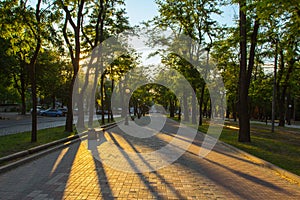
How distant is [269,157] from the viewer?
980 centimetres

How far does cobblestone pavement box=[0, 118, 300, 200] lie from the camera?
221 inches

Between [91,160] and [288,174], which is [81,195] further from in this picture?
[288,174]

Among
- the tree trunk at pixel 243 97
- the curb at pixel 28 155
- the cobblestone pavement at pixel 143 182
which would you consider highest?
the tree trunk at pixel 243 97

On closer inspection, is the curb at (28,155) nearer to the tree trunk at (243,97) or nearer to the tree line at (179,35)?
the tree line at (179,35)

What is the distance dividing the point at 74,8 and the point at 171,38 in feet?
46.0

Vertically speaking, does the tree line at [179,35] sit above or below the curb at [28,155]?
above

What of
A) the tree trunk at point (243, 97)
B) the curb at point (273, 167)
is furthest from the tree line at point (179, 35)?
the curb at point (273, 167)

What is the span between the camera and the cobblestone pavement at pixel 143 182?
18.4 ft

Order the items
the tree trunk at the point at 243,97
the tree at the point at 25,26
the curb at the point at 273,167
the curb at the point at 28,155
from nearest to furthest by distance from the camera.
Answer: the curb at the point at 273,167 < the curb at the point at 28,155 < the tree at the point at 25,26 < the tree trunk at the point at 243,97

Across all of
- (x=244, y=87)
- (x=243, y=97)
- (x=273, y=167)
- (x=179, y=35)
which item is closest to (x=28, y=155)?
(x=273, y=167)

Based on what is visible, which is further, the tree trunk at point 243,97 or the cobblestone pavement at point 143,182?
the tree trunk at point 243,97

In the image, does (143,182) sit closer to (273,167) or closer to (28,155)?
(273,167)

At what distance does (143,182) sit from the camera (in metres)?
6.52

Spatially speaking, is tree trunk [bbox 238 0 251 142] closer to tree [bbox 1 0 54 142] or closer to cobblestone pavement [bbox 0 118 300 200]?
cobblestone pavement [bbox 0 118 300 200]
